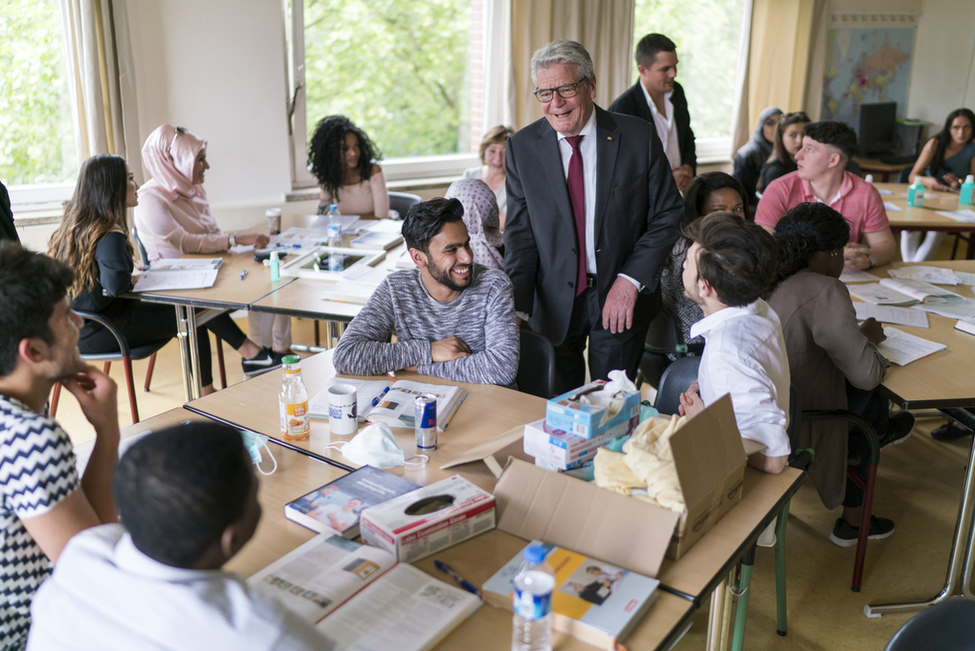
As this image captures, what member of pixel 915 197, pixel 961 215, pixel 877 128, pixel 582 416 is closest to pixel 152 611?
pixel 582 416

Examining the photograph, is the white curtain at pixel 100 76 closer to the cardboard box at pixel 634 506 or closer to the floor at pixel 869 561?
the floor at pixel 869 561

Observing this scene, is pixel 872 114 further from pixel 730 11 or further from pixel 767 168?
pixel 767 168

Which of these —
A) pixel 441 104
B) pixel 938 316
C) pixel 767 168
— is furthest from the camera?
pixel 441 104

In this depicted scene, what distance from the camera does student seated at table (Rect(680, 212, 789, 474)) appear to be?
73.0 inches

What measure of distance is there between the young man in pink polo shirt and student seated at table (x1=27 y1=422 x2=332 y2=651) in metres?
3.42

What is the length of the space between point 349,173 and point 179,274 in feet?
5.64

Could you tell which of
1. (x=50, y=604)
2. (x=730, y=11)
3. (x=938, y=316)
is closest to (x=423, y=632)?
(x=50, y=604)

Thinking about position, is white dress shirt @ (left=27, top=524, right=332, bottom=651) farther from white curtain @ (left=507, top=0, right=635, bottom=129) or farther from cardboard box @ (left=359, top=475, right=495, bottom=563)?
white curtain @ (left=507, top=0, right=635, bottom=129)

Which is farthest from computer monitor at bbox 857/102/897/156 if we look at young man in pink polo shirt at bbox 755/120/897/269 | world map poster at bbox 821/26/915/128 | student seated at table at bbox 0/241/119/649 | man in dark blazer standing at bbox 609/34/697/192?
student seated at table at bbox 0/241/119/649

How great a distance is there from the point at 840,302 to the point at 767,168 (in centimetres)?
338

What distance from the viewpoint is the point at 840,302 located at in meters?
2.46

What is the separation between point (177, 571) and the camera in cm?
99

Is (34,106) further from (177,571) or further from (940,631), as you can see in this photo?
(940,631)

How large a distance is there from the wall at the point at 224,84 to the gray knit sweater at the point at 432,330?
322 cm
